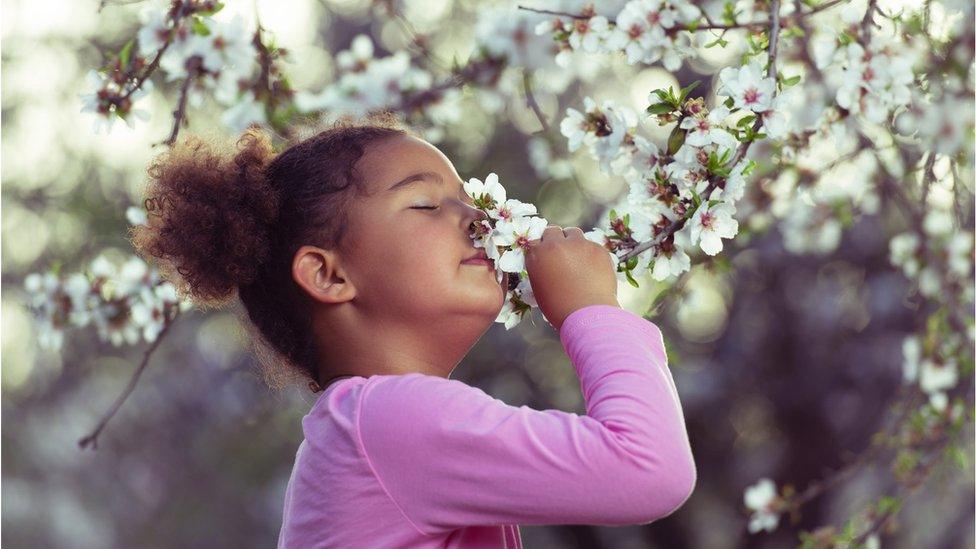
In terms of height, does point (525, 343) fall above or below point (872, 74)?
below

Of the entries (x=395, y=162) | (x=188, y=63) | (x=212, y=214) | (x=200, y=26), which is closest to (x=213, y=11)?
(x=200, y=26)

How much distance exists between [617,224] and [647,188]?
0.05 meters

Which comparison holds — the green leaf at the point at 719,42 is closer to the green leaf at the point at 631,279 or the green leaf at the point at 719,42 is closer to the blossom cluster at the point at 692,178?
the blossom cluster at the point at 692,178

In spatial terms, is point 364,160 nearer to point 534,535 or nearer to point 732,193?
point 732,193


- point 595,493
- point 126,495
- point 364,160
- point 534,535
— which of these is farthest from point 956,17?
point 126,495

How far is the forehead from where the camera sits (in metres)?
1.34

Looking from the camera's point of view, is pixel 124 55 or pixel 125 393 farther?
pixel 124 55

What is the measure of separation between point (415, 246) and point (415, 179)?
0.10 meters

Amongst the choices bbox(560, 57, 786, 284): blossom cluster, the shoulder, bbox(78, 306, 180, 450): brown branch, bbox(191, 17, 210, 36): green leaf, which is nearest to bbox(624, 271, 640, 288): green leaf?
bbox(560, 57, 786, 284): blossom cluster

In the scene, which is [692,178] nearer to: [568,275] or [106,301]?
[568,275]

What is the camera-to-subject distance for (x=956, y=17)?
1.99 meters

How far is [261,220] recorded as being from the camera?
1.42 m

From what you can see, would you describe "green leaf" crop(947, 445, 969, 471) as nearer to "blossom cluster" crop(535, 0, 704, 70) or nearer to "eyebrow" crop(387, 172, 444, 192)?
"blossom cluster" crop(535, 0, 704, 70)

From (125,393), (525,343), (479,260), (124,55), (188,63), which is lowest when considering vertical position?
(525,343)
